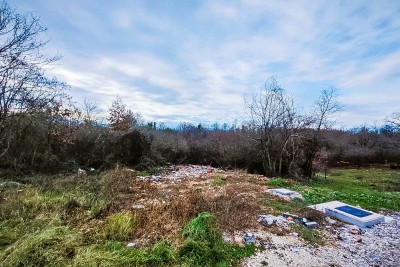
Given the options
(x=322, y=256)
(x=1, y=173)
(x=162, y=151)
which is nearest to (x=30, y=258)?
(x=322, y=256)

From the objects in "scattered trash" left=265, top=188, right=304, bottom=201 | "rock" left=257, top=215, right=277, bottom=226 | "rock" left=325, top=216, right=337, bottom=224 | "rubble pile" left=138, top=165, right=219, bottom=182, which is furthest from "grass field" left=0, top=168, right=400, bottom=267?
"rubble pile" left=138, top=165, right=219, bottom=182

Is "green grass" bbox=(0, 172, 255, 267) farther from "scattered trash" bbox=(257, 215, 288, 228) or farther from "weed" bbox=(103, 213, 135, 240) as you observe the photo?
"scattered trash" bbox=(257, 215, 288, 228)

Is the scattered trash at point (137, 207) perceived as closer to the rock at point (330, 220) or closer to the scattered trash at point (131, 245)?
the scattered trash at point (131, 245)

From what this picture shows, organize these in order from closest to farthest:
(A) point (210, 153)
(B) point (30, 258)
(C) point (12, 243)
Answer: (B) point (30, 258), (C) point (12, 243), (A) point (210, 153)

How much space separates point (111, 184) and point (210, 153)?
8281 mm

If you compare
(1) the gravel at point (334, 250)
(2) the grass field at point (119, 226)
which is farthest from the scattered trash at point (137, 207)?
(1) the gravel at point (334, 250)

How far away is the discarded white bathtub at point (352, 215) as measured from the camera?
4226 millimetres

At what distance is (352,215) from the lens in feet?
14.4

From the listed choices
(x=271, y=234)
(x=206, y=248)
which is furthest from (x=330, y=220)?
(x=206, y=248)

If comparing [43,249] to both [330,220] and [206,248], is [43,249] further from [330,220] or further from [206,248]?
[330,220]

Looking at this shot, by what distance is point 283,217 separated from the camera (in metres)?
4.26

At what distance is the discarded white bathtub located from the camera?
423cm

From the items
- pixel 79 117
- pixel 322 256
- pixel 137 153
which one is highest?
pixel 79 117

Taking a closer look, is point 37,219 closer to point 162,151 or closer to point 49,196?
point 49,196
